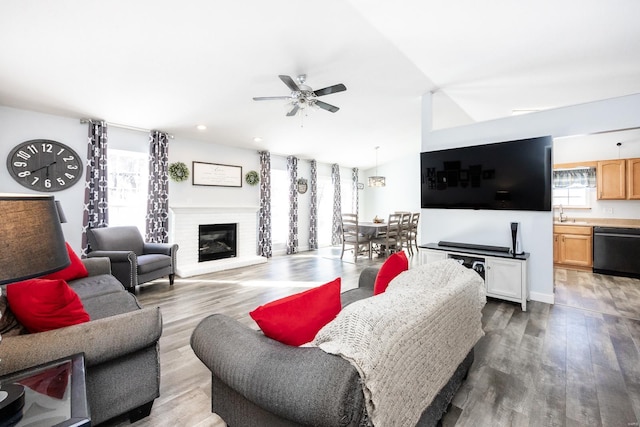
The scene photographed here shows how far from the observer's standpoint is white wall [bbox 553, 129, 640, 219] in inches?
190

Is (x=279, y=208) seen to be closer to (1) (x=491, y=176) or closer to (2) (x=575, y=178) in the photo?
(1) (x=491, y=176)

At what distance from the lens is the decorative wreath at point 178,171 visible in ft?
16.9

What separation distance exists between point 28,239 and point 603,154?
732 centimetres

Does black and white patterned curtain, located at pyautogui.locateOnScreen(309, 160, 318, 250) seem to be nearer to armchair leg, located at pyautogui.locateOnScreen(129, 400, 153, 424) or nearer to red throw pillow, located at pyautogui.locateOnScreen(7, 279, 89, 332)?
armchair leg, located at pyautogui.locateOnScreen(129, 400, 153, 424)

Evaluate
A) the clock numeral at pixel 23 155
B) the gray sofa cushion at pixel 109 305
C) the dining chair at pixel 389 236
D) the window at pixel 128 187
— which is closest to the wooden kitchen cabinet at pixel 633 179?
the dining chair at pixel 389 236

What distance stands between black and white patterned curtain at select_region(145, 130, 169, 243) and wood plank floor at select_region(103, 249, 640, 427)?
1018 mm

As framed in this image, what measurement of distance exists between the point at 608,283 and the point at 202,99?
6477 millimetres

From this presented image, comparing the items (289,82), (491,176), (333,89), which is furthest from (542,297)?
(289,82)

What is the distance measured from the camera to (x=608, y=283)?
421cm

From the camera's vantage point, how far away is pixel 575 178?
5383mm

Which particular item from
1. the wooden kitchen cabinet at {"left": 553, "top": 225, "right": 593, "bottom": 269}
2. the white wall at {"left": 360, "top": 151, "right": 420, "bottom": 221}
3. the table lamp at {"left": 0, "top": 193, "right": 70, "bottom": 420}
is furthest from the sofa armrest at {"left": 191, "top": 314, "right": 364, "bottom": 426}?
the white wall at {"left": 360, "top": 151, "right": 420, "bottom": 221}

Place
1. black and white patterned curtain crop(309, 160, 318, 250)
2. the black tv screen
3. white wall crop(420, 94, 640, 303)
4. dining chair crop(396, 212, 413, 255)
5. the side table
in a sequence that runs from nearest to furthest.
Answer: the side table
white wall crop(420, 94, 640, 303)
the black tv screen
dining chair crop(396, 212, 413, 255)
black and white patterned curtain crop(309, 160, 318, 250)

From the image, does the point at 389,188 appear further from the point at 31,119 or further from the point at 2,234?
the point at 2,234

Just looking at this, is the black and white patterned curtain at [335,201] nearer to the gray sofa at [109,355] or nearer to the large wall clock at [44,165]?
the large wall clock at [44,165]
